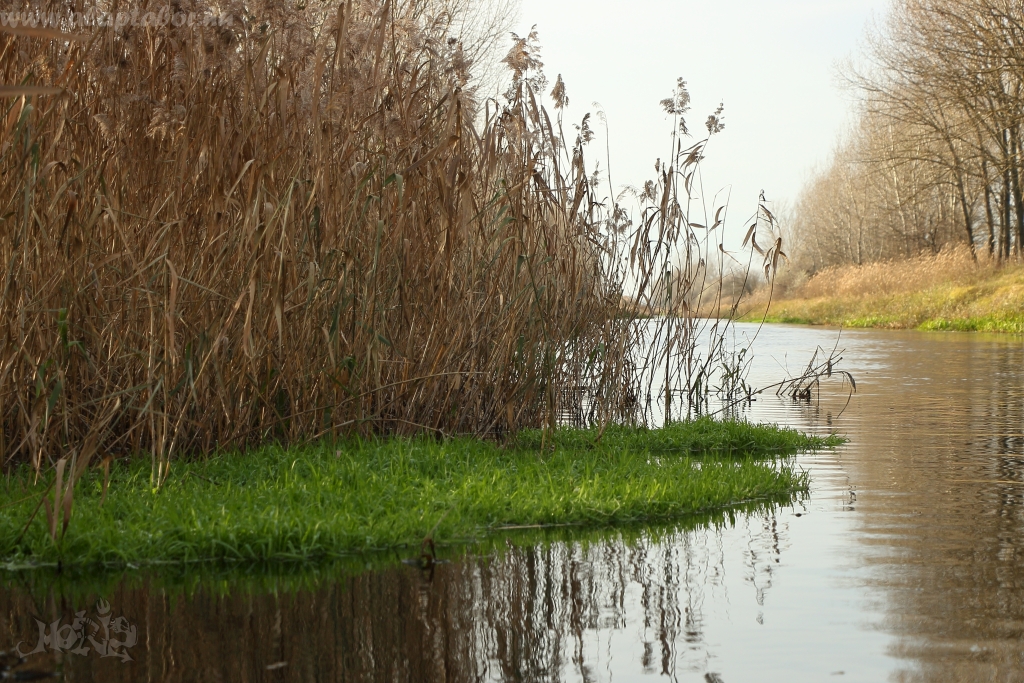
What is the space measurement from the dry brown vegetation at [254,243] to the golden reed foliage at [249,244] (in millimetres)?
14

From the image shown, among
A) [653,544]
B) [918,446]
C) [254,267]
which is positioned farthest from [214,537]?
[918,446]

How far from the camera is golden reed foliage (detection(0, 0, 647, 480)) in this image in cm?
445

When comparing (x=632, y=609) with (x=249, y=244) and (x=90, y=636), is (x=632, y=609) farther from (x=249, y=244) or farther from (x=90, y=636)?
(x=249, y=244)

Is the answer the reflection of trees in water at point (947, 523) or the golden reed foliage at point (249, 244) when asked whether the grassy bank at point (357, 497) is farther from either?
the reflection of trees in water at point (947, 523)

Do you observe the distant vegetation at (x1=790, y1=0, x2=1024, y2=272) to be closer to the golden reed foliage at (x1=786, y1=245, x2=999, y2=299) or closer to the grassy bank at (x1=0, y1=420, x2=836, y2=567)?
the golden reed foliage at (x1=786, y1=245, x2=999, y2=299)

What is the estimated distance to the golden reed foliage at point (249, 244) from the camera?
14.6 ft

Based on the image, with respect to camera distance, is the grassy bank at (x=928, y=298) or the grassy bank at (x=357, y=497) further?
the grassy bank at (x=928, y=298)

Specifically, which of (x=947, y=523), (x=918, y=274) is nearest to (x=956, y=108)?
(x=918, y=274)

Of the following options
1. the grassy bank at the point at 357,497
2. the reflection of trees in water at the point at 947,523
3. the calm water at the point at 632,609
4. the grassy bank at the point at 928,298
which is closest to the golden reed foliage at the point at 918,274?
the grassy bank at the point at 928,298

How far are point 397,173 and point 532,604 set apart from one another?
231cm

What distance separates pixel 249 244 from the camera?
4699 mm

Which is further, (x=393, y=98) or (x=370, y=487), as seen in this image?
(x=393, y=98)

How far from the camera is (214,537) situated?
148 inches

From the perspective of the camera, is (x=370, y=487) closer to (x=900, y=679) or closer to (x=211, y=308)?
(x=211, y=308)
